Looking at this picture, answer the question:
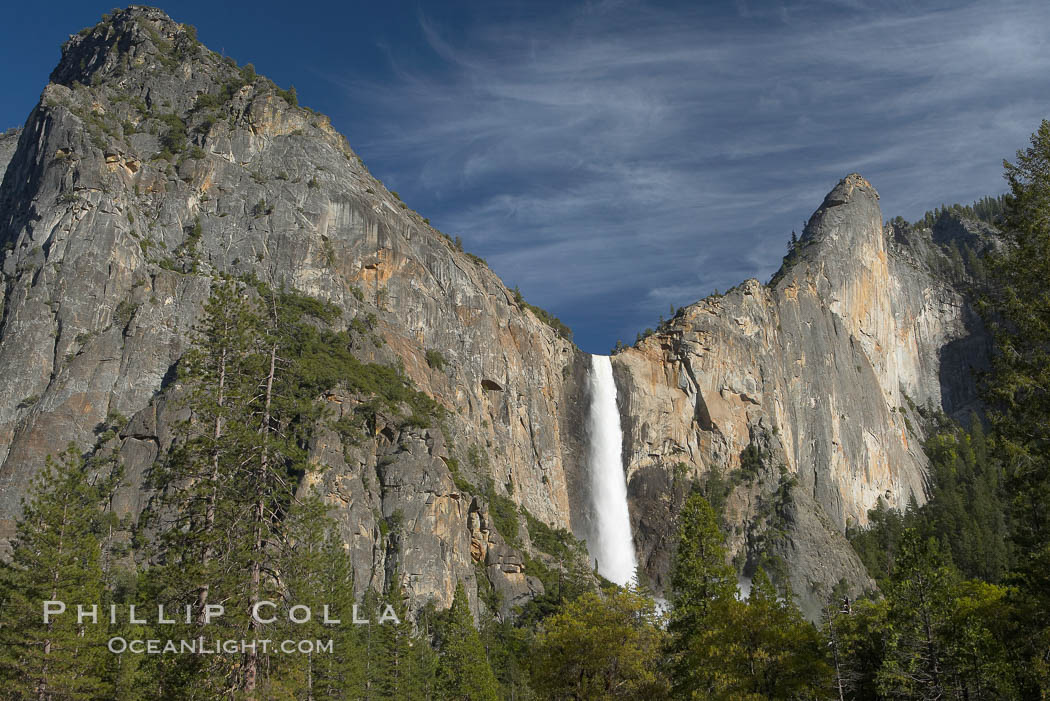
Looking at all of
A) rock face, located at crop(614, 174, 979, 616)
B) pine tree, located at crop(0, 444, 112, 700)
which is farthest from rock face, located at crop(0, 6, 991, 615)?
pine tree, located at crop(0, 444, 112, 700)

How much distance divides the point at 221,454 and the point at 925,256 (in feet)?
585

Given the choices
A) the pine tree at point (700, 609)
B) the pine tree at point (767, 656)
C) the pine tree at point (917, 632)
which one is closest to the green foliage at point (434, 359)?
the pine tree at point (700, 609)

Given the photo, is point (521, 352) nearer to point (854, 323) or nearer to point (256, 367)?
point (854, 323)

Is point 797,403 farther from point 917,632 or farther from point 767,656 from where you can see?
point 767,656

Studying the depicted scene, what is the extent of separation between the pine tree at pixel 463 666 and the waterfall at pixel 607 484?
4512 cm

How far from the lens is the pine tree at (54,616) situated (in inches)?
1293

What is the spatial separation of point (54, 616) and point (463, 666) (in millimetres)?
23099

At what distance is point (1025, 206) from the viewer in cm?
2306

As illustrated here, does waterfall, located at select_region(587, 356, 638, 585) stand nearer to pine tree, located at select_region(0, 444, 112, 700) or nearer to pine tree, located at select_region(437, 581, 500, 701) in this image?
pine tree, located at select_region(437, 581, 500, 701)

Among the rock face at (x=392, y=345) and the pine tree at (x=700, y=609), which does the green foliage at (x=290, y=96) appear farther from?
the pine tree at (x=700, y=609)

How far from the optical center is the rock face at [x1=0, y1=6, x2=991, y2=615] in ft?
226

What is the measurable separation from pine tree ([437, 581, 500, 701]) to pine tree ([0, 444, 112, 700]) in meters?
19.5

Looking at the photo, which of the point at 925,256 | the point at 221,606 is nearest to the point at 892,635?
the point at 221,606

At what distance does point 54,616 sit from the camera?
33.9 meters
